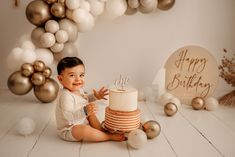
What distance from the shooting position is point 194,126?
5.55 ft

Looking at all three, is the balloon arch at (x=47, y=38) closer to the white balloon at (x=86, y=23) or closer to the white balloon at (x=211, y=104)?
the white balloon at (x=86, y=23)

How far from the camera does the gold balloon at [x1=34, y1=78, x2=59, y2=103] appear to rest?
2.05 metres

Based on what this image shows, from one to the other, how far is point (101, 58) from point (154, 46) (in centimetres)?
39

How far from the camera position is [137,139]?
52.6 inches

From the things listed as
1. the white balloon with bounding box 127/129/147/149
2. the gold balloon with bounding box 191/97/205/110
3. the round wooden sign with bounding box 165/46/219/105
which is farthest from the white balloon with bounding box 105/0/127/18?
the white balloon with bounding box 127/129/147/149

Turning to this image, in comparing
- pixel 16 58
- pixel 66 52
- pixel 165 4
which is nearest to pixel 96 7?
pixel 66 52

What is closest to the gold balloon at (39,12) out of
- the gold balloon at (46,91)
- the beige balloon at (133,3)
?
the gold balloon at (46,91)

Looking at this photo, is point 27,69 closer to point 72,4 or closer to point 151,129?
point 72,4

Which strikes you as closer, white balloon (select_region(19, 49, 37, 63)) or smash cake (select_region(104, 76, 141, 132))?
smash cake (select_region(104, 76, 141, 132))

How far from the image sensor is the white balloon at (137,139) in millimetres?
1337

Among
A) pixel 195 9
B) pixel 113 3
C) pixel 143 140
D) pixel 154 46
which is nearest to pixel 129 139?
pixel 143 140

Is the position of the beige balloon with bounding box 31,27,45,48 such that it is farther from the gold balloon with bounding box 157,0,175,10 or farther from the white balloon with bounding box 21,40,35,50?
the gold balloon with bounding box 157,0,175,10

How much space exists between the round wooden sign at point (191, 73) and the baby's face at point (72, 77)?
0.85 meters

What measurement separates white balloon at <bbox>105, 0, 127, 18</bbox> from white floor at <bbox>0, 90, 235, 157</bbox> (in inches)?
23.5
